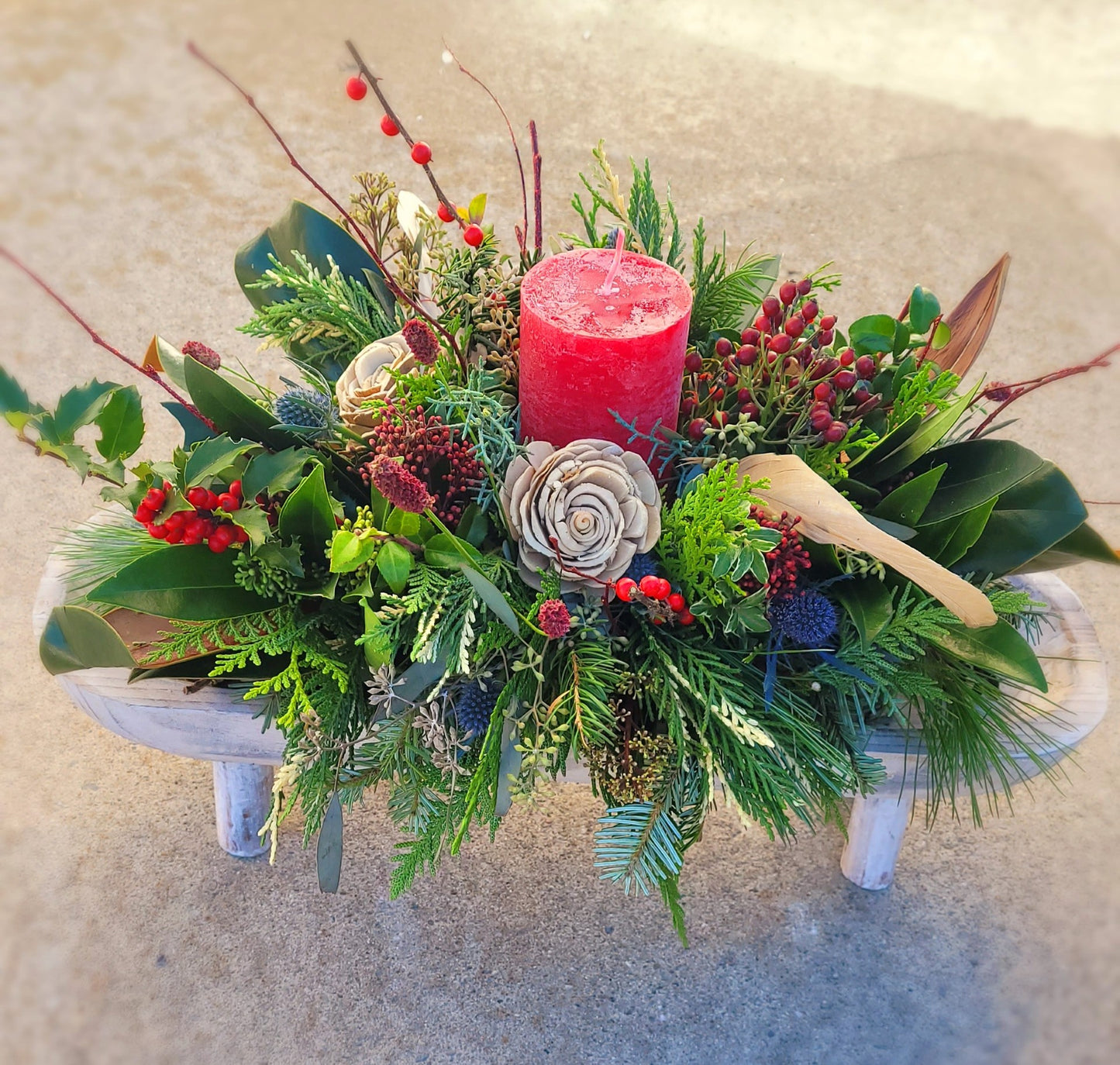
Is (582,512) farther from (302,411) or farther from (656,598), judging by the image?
(302,411)

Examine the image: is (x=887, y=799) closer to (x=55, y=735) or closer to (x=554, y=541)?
(x=554, y=541)

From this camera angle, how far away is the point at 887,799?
880 mm

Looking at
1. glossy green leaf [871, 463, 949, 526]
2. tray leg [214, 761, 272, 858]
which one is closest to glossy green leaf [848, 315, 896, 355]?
glossy green leaf [871, 463, 949, 526]

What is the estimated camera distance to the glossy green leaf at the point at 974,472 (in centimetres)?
65

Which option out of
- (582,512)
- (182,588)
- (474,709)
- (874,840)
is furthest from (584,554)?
(874,840)

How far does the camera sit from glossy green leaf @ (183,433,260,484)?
0.58 m

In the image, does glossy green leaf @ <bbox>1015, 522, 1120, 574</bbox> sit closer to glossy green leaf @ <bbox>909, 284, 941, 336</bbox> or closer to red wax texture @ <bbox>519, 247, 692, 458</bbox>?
glossy green leaf @ <bbox>909, 284, 941, 336</bbox>

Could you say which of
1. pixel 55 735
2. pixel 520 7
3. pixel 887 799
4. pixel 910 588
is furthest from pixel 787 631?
pixel 520 7

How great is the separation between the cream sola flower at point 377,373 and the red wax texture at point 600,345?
0.09 metres

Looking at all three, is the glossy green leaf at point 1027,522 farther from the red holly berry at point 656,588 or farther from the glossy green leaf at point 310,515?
the glossy green leaf at point 310,515

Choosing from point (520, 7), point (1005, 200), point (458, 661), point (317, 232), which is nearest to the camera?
point (458, 661)

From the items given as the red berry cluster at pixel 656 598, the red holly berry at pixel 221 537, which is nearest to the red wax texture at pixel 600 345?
the red berry cluster at pixel 656 598

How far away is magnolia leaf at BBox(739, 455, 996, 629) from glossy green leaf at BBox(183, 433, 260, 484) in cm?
30

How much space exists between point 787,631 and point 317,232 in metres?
0.49
